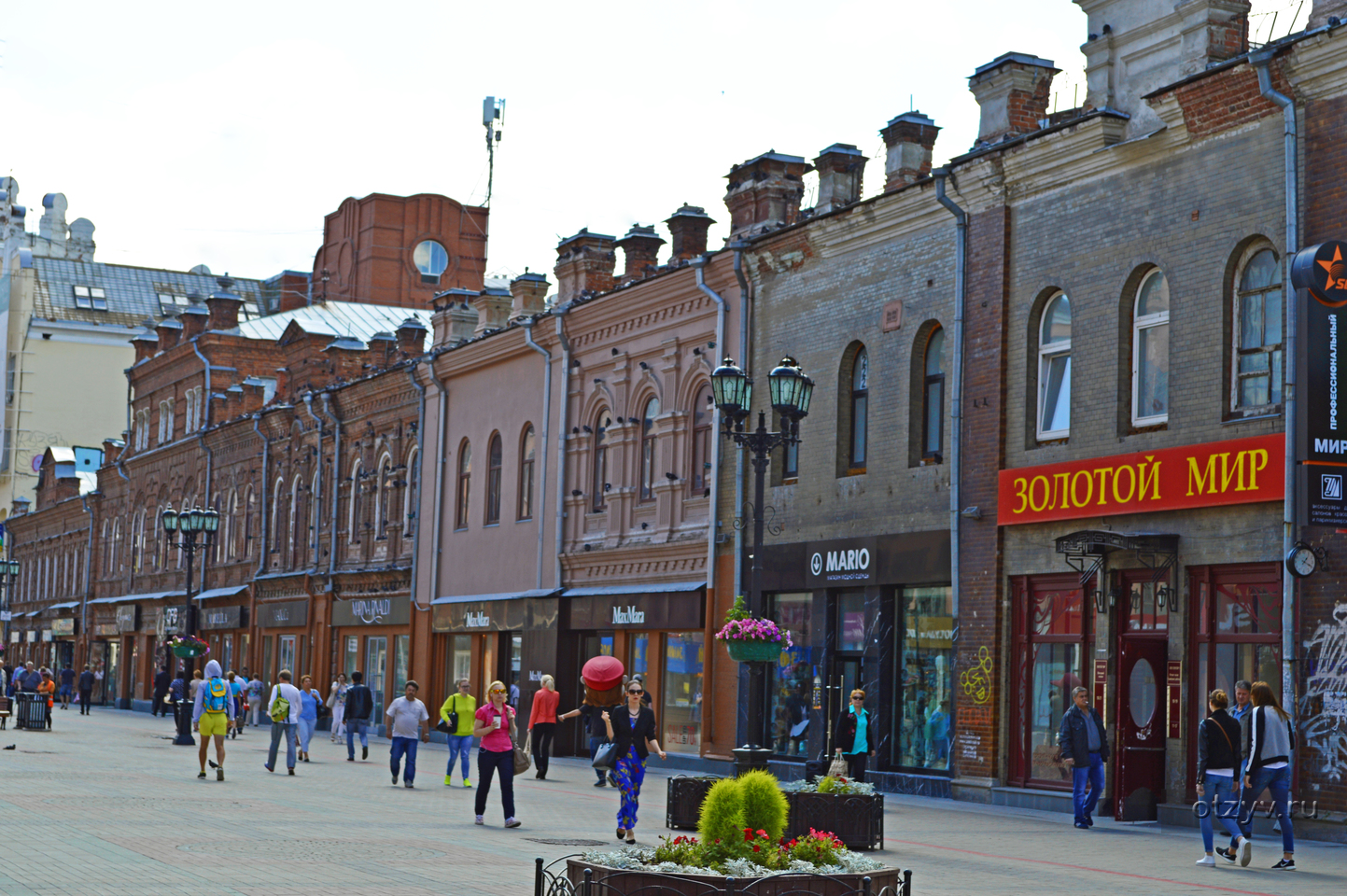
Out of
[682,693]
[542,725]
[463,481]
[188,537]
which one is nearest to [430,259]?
[463,481]

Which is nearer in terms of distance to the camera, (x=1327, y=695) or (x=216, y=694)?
(x=1327, y=695)

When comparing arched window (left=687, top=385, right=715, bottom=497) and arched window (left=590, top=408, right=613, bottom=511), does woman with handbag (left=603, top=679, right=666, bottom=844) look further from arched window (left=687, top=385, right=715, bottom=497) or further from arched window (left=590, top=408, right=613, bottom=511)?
arched window (left=590, top=408, right=613, bottom=511)

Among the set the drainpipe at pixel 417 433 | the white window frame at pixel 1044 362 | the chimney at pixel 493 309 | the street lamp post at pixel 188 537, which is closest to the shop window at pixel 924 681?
the white window frame at pixel 1044 362

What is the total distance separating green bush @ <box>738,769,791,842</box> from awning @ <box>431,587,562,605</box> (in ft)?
80.2

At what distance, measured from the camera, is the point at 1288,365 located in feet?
60.4

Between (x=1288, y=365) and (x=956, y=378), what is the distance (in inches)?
A: 237

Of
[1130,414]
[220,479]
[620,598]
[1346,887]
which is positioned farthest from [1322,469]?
[220,479]

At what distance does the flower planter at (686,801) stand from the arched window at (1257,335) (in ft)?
23.6

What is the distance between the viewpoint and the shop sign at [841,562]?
25.4 meters

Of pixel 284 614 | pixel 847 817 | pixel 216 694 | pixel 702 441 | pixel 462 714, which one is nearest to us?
pixel 847 817

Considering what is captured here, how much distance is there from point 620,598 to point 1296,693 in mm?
14893

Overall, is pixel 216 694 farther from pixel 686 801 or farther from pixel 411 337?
pixel 411 337

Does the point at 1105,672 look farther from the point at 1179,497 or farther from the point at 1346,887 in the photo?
the point at 1346,887

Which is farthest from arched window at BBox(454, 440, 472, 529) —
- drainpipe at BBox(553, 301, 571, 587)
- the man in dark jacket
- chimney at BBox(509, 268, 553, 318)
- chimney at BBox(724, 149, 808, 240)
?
the man in dark jacket
